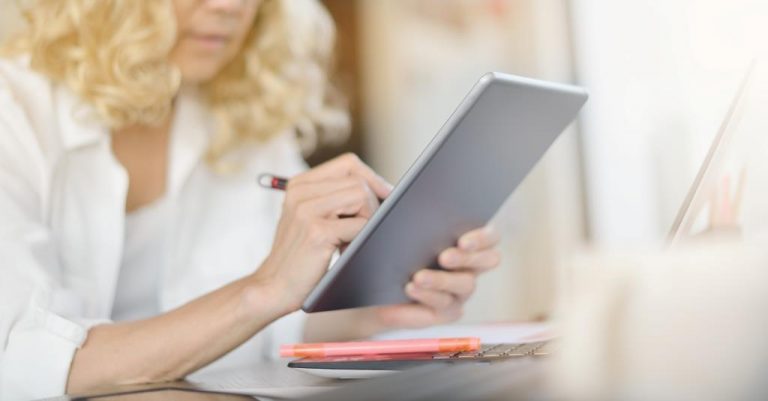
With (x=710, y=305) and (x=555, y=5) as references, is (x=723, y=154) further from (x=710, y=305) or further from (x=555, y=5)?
(x=555, y=5)

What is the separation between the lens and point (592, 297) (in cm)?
22

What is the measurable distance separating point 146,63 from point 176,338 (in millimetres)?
473

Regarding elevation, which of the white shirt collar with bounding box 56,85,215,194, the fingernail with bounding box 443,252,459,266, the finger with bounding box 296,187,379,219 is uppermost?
the white shirt collar with bounding box 56,85,215,194

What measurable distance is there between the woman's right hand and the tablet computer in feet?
0.10

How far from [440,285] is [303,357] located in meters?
0.27

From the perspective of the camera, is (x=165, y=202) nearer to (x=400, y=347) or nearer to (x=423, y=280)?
(x=423, y=280)

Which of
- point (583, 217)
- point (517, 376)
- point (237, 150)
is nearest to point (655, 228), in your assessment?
point (583, 217)

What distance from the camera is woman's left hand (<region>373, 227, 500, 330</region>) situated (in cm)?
87

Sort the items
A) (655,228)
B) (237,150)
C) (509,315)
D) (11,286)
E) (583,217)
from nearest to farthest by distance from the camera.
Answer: (11,286), (237,150), (655,228), (583,217), (509,315)

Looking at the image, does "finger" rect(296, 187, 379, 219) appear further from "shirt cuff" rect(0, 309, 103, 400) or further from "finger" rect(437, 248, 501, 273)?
"shirt cuff" rect(0, 309, 103, 400)

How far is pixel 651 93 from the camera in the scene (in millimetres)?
2258

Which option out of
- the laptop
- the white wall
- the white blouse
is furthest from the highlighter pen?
the white wall

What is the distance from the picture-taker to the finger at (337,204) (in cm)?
78

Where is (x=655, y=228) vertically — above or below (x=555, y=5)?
below
